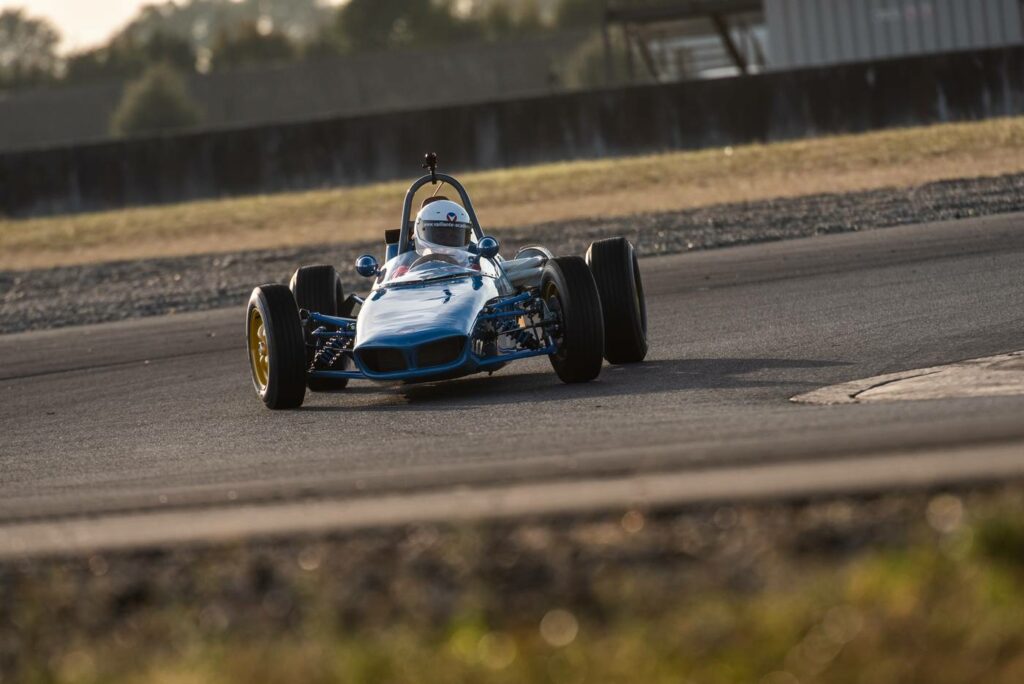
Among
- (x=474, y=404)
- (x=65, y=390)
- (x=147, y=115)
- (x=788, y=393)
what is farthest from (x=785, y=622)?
(x=147, y=115)

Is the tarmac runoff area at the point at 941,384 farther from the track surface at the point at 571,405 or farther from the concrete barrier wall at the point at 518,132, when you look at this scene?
the concrete barrier wall at the point at 518,132

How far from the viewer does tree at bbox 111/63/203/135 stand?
76250 millimetres

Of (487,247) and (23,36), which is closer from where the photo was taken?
(487,247)

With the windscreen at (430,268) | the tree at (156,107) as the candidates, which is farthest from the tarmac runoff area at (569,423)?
the tree at (156,107)

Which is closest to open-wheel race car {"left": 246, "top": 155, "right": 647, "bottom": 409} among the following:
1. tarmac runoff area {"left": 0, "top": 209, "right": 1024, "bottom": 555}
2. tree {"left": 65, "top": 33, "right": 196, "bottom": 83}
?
tarmac runoff area {"left": 0, "top": 209, "right": 1024, "bottom": 555}

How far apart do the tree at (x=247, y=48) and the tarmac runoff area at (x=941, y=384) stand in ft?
342

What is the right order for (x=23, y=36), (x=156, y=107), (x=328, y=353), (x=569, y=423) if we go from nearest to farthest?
(x=569, y=423) < (x=328, y=353) < (x=156, y=107) < (x=23, y=36)

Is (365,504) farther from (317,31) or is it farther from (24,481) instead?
(317,31)

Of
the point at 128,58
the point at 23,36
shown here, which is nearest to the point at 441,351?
the point at 128,58

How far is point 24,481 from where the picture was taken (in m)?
8.94

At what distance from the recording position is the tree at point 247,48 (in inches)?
4390

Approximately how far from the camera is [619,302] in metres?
11.6

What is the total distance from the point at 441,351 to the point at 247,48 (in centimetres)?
10375

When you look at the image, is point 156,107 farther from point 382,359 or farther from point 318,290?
point 382,359
